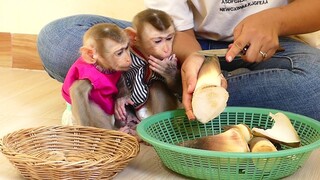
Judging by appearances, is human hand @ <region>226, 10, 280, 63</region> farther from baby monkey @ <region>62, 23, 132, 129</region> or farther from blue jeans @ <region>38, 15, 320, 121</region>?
baby monkey @ <region>62, 23, 132, 129</region>

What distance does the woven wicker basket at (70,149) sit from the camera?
92cm

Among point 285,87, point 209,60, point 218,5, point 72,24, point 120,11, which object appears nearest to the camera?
point 209,60

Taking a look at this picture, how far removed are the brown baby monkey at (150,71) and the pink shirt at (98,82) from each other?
0.03 metres

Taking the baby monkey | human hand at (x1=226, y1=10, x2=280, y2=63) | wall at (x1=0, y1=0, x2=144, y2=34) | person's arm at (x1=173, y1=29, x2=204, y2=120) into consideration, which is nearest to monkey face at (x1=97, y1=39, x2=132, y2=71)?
the baby monkey

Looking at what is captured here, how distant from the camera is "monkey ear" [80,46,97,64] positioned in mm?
1113

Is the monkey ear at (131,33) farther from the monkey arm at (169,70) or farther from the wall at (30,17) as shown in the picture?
the wall at (30,17)

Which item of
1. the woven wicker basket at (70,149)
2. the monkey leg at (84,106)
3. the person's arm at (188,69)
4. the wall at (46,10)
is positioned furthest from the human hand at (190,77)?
the wall at (46,10)

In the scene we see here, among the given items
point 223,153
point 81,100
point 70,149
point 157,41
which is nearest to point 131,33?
point 157,41

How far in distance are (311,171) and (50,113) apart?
727 millimetres

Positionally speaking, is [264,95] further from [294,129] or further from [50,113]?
[50,113]

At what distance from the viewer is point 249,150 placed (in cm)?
92

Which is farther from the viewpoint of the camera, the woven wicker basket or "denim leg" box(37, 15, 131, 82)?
"denim leg" box(37, 15, 131, 82)

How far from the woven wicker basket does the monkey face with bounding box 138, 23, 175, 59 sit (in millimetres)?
203

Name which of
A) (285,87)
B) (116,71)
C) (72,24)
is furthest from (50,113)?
(285,87)
